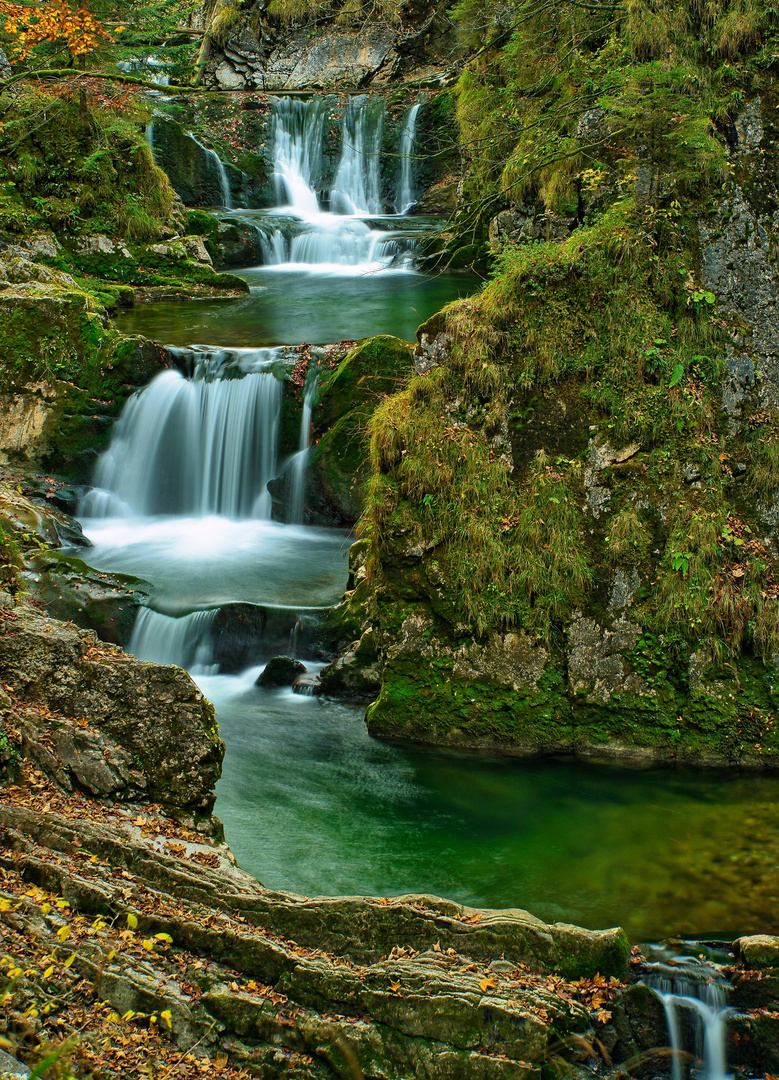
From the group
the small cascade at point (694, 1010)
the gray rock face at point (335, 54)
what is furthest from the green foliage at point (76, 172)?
the small cascade at point (694, 1010)

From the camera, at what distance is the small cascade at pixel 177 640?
8.07 meters

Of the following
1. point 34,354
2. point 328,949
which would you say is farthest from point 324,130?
point 328,949

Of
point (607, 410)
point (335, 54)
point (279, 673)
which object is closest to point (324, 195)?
point (335, 54)

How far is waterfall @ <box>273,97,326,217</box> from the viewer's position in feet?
69.5

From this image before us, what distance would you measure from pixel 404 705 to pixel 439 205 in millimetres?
16742

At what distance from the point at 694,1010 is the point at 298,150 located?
22.4 meters

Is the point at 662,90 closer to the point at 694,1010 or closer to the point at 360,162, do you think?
the point at 694,1010

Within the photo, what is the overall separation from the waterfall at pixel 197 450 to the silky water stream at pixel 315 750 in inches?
1.1

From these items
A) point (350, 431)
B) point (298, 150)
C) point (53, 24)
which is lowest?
point (350, 431)

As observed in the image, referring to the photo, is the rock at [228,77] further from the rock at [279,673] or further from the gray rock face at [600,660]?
the gray rock face at [600,660]

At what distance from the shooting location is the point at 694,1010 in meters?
3.79

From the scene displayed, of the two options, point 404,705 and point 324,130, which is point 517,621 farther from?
point 324,130

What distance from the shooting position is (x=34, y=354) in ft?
37.5

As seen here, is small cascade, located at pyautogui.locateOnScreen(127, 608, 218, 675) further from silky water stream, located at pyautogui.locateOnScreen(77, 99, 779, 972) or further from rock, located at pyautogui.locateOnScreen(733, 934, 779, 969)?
rock, located at pyautogui.locateOnScreen(733, 934, 779, 969)
